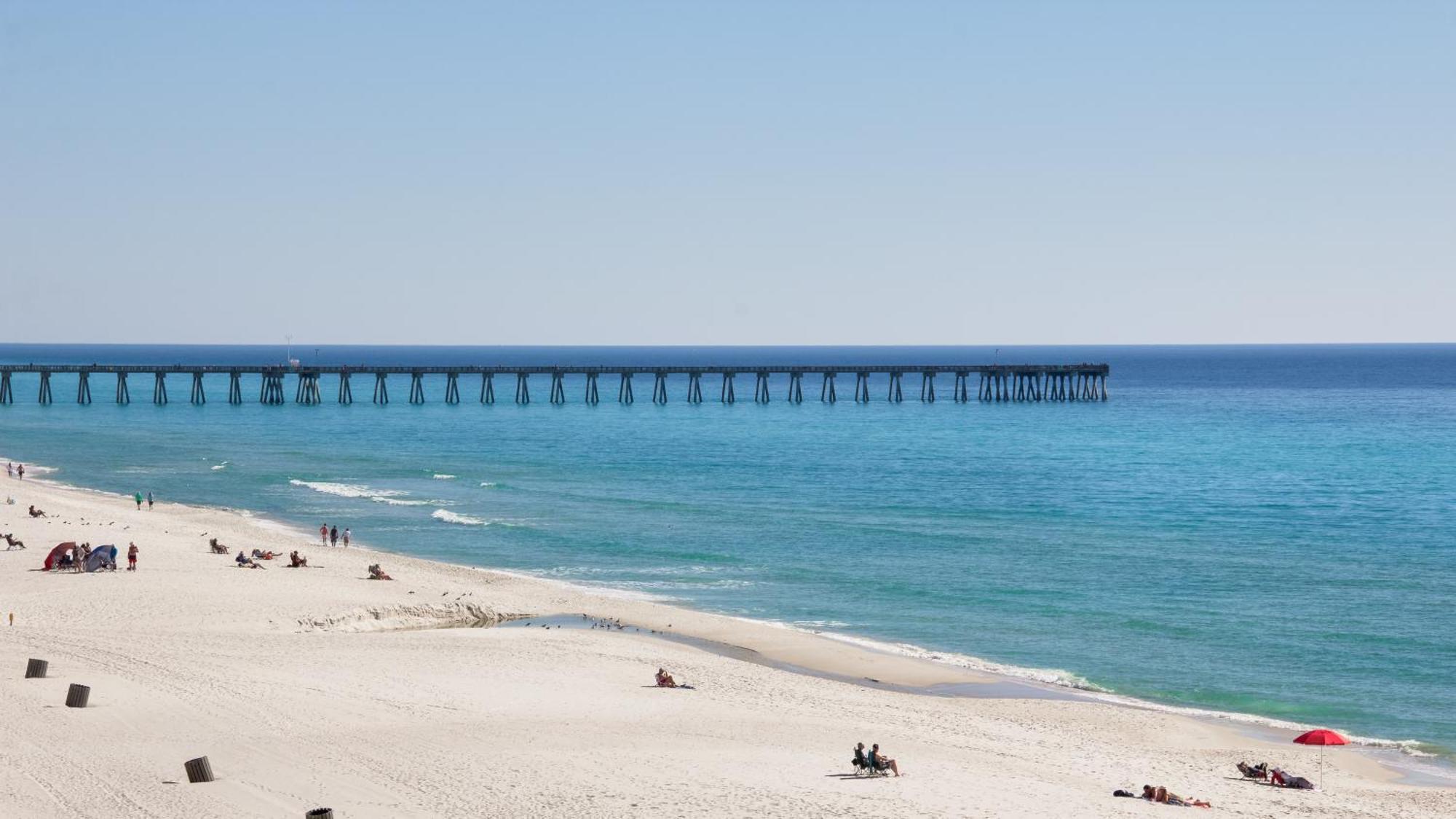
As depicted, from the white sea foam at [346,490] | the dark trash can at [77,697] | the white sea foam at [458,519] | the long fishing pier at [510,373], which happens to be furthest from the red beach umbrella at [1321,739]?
the long fishing pier at [510,373]

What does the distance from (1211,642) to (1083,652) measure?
326cm

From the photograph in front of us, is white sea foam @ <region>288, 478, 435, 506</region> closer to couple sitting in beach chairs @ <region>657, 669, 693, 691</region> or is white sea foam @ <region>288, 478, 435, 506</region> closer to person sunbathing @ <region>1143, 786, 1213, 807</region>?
couple sitting in beach chairs @ <region>657, 669, 693, 691</region>

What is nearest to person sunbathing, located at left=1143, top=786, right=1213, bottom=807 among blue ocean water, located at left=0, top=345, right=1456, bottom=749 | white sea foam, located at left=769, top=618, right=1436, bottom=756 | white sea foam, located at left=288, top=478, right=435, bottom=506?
white sea foam, located at left=769, top=618, right=1436, bottom=756

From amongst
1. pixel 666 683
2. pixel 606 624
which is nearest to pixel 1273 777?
pixel 666 683

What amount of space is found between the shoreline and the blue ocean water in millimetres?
550

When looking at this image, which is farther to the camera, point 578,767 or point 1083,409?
point 1083,409

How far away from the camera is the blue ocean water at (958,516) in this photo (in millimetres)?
31438

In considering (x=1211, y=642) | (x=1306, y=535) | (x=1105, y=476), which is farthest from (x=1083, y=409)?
(x=1211, y=642)

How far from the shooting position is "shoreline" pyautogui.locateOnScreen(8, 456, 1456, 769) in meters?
24.0

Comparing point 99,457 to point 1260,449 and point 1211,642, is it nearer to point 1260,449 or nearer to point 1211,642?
point 1211,642

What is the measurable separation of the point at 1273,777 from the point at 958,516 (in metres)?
31.6

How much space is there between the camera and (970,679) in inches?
1135

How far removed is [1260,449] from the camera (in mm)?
84062

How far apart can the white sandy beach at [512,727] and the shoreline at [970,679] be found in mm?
222
